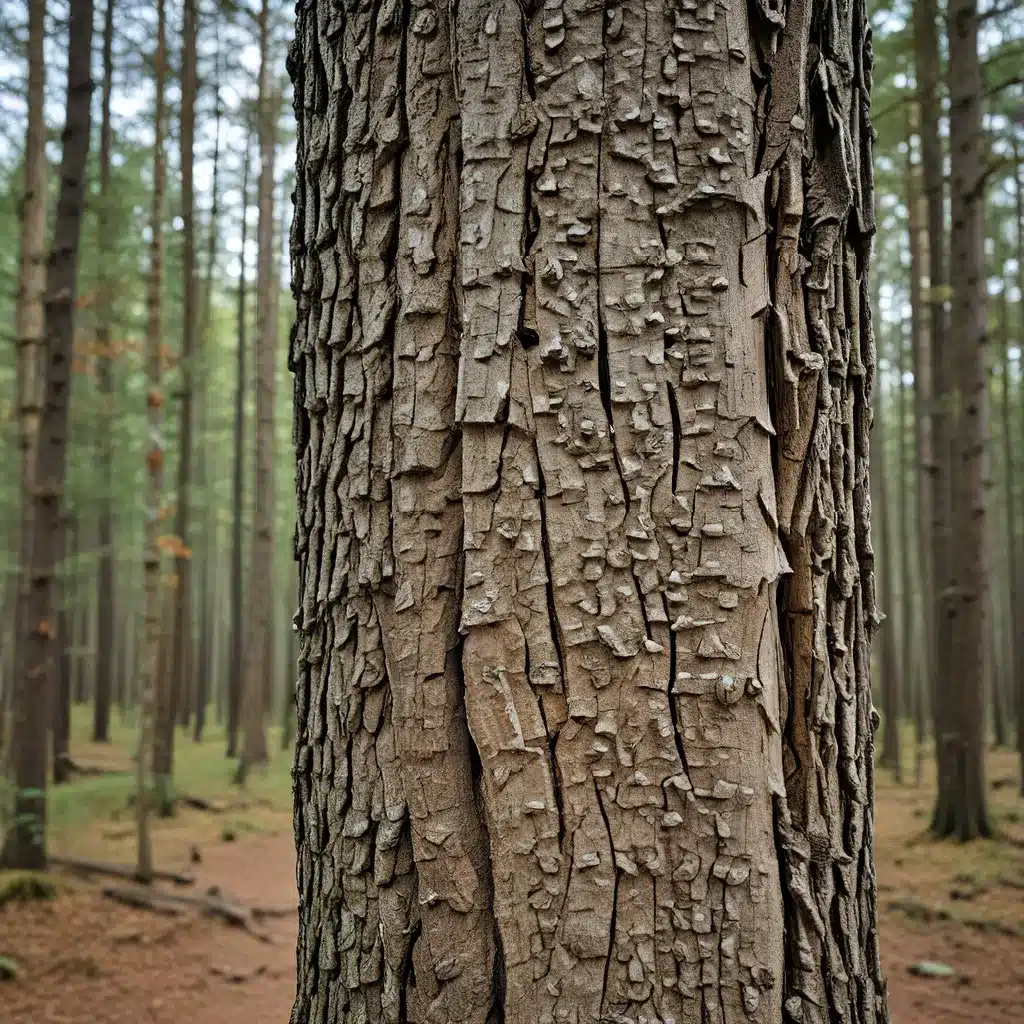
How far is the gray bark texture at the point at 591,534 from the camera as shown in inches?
45.7

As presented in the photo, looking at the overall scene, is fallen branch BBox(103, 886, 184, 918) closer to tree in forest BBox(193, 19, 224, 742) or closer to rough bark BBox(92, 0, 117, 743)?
rough bark BBox(92, 0, 117, 743)

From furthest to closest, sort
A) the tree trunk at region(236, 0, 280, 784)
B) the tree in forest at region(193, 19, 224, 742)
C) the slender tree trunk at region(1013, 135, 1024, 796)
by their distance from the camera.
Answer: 1. the tree in forest at region(193, 19, 224, 742)
2. the tree trunk at region(236, 0, 280, 784)
3. the slender tree trunk at region(1013, 135, 1024, 796)

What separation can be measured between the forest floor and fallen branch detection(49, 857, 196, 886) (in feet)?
0.35

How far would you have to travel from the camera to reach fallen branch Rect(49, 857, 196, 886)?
7.82 meters

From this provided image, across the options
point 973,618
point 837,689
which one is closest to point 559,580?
point 837,689

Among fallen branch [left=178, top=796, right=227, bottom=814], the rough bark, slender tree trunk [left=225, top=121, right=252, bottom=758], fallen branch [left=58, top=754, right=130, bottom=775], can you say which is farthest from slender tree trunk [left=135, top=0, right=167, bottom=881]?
slender tree trunk [left=225, top=121, right=252, bottom=758]

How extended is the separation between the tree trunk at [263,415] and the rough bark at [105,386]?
2.19 metres

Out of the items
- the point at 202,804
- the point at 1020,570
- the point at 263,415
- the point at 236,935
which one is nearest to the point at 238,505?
the point at 263,415

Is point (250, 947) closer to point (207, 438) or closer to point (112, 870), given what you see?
point (112, 870)

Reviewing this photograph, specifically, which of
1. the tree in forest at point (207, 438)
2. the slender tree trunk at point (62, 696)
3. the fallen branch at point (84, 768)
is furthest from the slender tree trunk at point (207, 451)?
the fallen branch at point (84, 768)

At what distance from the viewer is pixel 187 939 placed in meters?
6.57

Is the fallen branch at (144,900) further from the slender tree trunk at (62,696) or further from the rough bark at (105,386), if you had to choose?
the slender tree trunk at (62,696)

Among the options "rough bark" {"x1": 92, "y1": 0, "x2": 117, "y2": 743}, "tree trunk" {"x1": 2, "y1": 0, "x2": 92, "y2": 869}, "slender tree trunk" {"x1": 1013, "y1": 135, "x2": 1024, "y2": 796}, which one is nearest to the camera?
"tree trunk" {"x1": 2, "y1": 0, "x2": 92, "y2": 869}

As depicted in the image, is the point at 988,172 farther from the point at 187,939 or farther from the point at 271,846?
the point at 271,846
